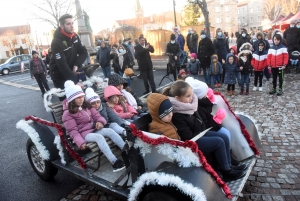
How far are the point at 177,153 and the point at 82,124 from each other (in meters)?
1.69

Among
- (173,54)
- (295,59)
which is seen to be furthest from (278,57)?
(173,54)

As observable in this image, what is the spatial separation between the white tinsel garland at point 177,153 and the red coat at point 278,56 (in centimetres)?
585

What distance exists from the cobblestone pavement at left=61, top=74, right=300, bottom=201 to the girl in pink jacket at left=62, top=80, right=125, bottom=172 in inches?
30.6

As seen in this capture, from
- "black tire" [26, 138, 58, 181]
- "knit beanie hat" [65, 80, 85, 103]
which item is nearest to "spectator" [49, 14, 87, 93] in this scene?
"knit beanie hat" [65, 80, 85, 103]

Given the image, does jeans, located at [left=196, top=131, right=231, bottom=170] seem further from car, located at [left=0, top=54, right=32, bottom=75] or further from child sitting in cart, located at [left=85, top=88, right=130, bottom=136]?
car, located at [left=0, top=54, right=32, bottom=75]

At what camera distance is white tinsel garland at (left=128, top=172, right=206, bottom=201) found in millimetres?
2223

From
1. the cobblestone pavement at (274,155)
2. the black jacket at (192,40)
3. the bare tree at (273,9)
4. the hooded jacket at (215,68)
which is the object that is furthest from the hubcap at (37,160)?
the bare tree at (273,9)

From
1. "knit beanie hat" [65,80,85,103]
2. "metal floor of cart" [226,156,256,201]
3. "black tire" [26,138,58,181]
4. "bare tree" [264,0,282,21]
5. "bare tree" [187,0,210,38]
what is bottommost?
"black tire" [26,138,58,181]

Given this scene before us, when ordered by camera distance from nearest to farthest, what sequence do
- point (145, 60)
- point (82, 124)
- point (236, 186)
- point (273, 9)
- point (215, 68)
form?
point (236, 186) → point (82, 124) → point (145, 60) → point (215, 68) → point (273, 9)

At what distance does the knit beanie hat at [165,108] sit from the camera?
111 inches

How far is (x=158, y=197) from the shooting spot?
245 cm

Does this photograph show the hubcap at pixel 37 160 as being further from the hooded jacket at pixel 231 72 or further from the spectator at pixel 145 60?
the hooded jacket at pixel 231 72

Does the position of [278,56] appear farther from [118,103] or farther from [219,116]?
[118,103]

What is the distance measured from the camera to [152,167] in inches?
110
